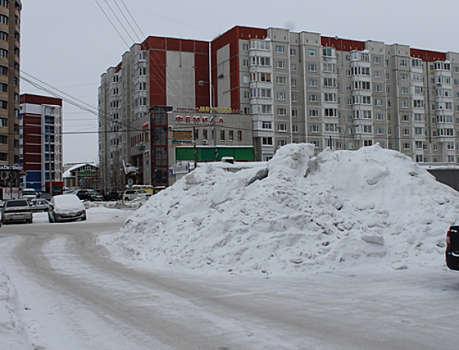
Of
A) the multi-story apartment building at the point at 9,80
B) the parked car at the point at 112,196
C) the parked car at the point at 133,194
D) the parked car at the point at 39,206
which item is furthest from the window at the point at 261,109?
the parked car at the point at 39,206

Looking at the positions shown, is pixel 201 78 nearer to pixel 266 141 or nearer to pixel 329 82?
pixel 266 141

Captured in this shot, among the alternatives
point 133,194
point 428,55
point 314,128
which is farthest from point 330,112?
point 133,194

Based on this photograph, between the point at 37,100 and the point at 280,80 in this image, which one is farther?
the point at 37,100

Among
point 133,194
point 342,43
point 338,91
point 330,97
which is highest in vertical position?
point 342,43

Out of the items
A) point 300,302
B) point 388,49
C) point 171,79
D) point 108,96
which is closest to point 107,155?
point 108,96

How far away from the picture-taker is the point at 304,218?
10836 millimetres

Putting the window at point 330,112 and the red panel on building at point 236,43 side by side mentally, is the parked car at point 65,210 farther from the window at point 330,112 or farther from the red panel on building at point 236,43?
the window at point 330,112

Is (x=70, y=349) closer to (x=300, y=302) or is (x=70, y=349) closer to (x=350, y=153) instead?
(x=300, y=302)

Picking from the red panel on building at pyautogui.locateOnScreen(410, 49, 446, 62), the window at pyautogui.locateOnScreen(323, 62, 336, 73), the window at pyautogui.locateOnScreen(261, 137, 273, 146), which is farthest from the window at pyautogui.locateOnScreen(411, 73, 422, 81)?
the window at pyautogui.locateOnScreen(261, 137, 273, 146)

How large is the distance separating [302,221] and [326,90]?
70226 mm

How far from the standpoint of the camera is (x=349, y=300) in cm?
677

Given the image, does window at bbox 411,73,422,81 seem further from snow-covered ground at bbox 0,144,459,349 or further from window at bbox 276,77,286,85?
snow-covered ground at bbox 0,144,459,349

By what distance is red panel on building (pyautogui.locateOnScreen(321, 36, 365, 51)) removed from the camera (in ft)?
262

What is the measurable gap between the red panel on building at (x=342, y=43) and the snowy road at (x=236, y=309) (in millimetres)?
77401
